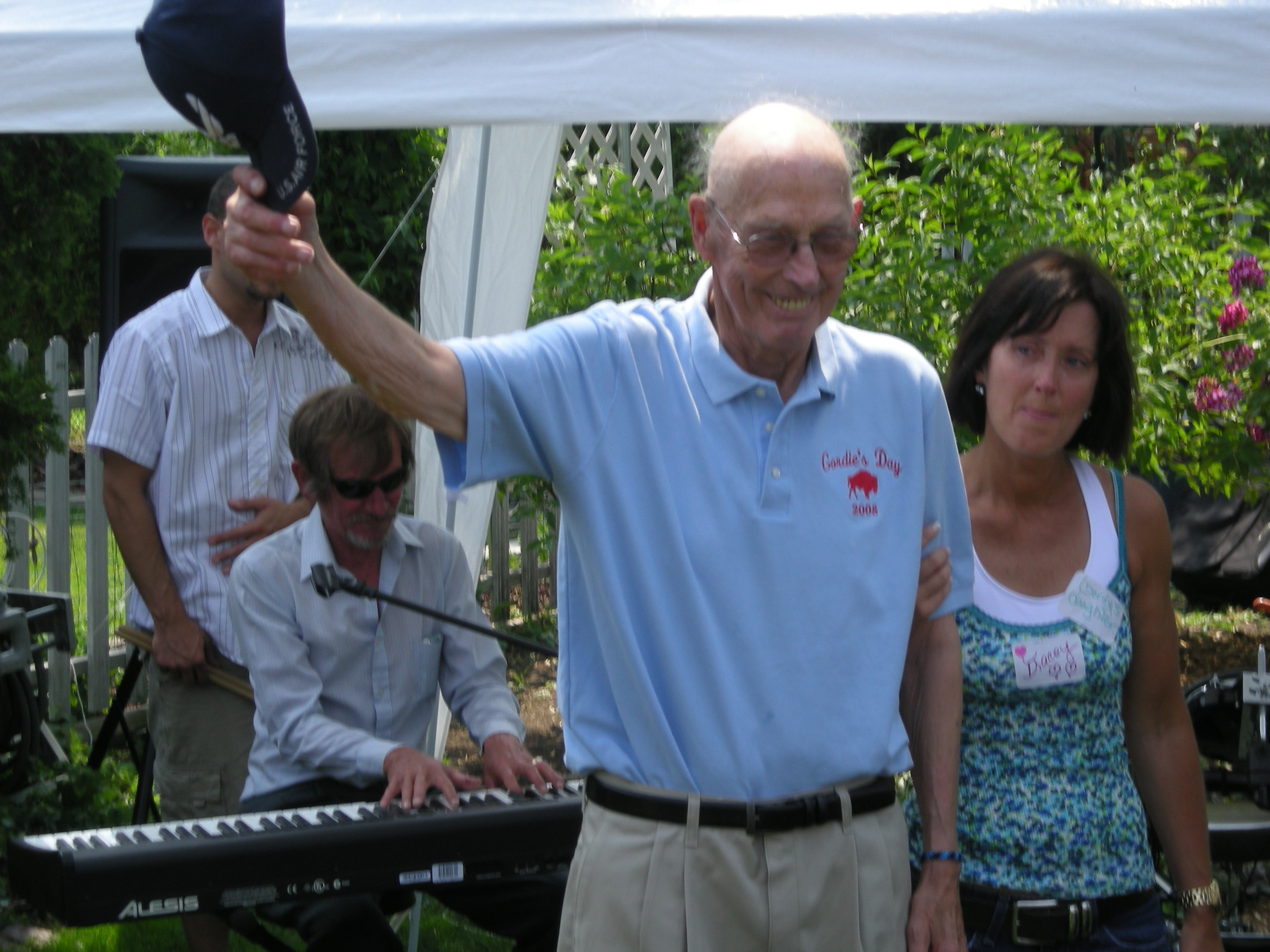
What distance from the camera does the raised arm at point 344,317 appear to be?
133 cm

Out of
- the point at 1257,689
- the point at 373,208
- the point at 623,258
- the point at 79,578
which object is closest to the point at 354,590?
the point at 623,258

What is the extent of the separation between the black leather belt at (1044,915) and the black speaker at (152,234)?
351cm

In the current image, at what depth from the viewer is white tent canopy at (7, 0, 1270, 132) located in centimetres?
251

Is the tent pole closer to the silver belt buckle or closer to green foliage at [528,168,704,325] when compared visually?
green foliage at [528,168,704,325]

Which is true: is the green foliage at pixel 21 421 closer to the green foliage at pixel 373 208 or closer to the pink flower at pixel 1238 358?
Answer: the green foliage at pixel 373 208

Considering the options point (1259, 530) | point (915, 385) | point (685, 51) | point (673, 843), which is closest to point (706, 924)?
point (673, 843)

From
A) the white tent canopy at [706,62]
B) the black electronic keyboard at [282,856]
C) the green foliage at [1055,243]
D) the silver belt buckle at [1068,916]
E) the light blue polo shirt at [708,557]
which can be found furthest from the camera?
the green foliage at [1055,243]

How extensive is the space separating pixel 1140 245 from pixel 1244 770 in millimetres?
1709

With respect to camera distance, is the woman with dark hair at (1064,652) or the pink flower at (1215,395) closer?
the woman with dark hair at (1064,652)

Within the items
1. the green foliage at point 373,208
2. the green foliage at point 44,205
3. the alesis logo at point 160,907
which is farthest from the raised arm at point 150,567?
the green foliage at point 373,208

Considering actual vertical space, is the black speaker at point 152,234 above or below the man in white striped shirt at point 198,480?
above

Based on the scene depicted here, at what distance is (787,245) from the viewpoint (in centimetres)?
171

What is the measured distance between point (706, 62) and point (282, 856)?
1641 mm

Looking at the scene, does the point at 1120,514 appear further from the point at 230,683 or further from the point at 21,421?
the point at 21,421
